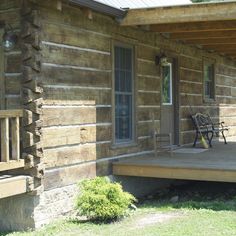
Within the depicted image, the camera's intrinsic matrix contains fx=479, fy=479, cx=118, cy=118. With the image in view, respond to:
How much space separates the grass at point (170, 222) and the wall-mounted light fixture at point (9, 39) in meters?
2.61

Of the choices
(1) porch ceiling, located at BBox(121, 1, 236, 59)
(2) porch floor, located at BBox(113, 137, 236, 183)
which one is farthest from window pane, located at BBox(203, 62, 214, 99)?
(2) porch floor, located at BBox(113, 137, 236, 183)

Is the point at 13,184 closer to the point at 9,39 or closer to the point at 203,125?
the point at 9,39

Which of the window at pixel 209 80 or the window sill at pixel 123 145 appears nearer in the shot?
the window sill at pixel 123 145

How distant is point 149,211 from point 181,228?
4.45 feet

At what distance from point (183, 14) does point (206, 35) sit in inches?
97.0

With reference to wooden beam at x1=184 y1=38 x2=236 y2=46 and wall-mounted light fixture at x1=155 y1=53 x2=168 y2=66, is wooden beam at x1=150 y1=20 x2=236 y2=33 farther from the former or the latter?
wooden beam at x1=184 y1=38 x2=236 y2=46

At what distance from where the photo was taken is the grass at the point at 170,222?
6.27 m

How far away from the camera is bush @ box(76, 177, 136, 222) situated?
6.84 m

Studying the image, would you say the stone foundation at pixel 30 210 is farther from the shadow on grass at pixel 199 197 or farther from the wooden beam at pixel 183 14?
the wooden beam at pixel 183 14

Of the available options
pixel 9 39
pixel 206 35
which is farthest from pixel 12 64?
pixel 206 35

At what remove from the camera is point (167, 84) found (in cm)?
1112

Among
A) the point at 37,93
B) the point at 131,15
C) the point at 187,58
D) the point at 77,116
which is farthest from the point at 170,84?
the point at 37,93

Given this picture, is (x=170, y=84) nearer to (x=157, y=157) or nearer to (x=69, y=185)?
(x=157, y=157)

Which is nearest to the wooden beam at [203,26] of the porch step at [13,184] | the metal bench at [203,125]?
the metal bench at [203,125]
